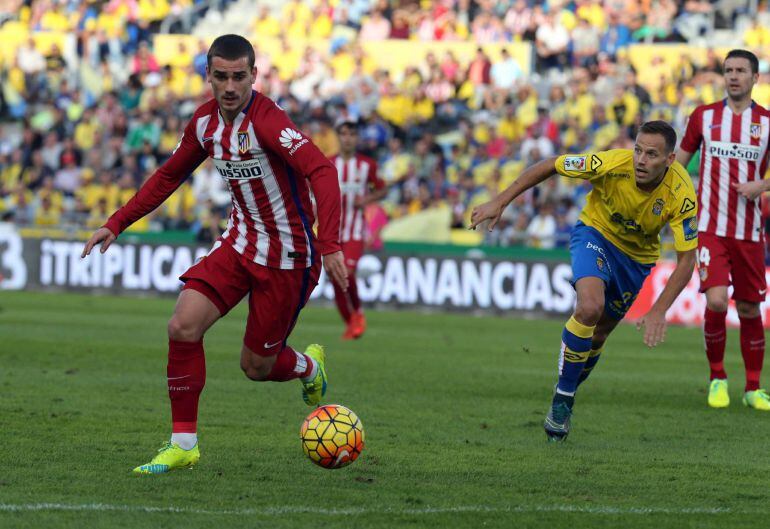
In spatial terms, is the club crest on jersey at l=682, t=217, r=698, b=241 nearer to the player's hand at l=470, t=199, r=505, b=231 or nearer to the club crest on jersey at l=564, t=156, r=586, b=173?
the club crest on jersey at l=564, t=156, r=586, b=173

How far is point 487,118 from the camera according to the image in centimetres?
2530

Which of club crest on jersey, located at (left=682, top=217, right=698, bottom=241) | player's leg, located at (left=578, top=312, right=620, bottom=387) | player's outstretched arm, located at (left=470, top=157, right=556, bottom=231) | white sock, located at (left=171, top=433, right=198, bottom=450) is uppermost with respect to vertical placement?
player's outstretched arm, located at (left=470, top=157, right=556, bottom=231)

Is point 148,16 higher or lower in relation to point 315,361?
higher

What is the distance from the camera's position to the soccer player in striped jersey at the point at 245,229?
22.2 ft

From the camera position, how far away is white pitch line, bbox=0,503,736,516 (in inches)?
222

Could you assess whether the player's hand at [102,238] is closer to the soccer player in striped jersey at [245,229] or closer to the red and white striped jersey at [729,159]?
the soccer player in striped jersey at [245,229]

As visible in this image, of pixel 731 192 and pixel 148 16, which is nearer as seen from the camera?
pixel 731 192

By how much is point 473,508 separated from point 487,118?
65.1 ft

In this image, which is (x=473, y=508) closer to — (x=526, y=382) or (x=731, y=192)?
(x=731, y=192)

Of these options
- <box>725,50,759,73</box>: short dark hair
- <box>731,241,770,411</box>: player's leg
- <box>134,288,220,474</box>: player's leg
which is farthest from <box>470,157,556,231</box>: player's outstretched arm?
<box>731,241,770,411</box>: player's leg

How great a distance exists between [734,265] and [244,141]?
4799 mm

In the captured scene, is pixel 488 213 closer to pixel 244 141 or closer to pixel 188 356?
pixel 244 141

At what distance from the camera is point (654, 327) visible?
7.04 meters

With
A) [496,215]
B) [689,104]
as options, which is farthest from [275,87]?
[496,215]
